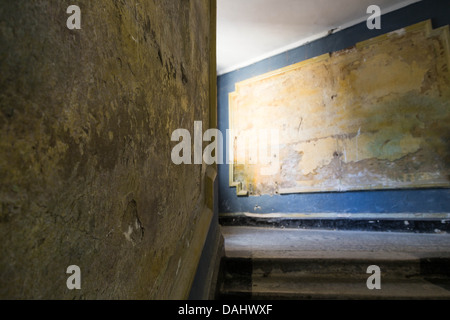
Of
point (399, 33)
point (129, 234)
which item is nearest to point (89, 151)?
point (129, 234)

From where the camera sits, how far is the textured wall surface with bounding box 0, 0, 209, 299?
427 millimetres

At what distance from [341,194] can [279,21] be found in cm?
304

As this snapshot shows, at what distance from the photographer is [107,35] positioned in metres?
0.71

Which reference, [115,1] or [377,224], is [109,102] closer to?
[115,1]

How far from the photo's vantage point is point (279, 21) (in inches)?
170

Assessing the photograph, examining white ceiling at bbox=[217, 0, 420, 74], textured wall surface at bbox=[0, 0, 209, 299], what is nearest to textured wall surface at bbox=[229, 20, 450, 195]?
white ceiling at bbox=[217, 0, 420, 74]

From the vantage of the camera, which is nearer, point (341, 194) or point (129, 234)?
point (129, 234)

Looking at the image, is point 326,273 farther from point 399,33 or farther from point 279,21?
point 279,21

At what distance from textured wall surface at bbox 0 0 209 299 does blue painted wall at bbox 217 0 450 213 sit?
3510 mm

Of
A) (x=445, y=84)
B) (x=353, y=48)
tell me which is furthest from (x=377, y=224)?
(x=353, y=48)

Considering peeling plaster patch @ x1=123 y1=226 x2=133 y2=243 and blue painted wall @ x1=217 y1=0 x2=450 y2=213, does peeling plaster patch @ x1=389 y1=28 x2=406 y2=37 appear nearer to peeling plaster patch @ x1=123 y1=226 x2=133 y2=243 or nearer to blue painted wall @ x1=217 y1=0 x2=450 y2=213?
blue painted wall @ x1=217 y1=0 x2=450 y2=213

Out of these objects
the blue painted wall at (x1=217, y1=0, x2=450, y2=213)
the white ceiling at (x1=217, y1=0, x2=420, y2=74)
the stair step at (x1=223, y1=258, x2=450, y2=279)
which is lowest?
the stair step at (x1=223, y1=258, x2=450, y2=279)

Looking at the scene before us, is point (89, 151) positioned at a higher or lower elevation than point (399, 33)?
lower

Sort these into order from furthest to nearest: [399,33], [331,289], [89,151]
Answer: [399,33] < [331,289] < [89,151]
